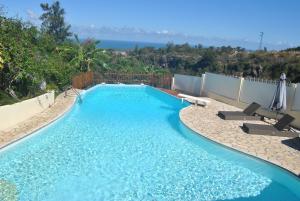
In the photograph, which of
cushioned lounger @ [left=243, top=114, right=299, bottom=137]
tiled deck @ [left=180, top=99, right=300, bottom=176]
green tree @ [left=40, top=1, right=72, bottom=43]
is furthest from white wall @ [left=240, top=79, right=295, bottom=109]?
green tree @ [left=40, top=1, right=72, bottom=43]

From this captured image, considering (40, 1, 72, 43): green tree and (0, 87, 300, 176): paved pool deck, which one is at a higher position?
Result: (40, 1, 72, 43): green tree

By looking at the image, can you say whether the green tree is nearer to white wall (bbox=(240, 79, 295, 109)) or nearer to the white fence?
the white fence

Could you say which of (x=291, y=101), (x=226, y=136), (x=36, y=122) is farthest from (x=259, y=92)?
(x=36, y=122)

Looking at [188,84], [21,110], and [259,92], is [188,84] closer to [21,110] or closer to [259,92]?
[259,92]

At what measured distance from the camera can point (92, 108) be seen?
794 inches

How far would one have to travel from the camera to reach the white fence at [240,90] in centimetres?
1539

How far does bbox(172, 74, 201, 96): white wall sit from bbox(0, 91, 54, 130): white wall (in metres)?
11.1

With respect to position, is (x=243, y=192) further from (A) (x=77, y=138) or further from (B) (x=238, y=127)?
(A) (x=77, y=138)

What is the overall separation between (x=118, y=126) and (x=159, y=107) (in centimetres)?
625

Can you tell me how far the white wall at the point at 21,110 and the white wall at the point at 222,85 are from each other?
10220 mm

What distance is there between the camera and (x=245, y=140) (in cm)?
1286

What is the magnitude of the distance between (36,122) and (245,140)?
8205mm

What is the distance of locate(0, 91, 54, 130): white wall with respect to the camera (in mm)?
12391

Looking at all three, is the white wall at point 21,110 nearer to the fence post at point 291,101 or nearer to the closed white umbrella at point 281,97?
the closed white umbrella at point 281,97
